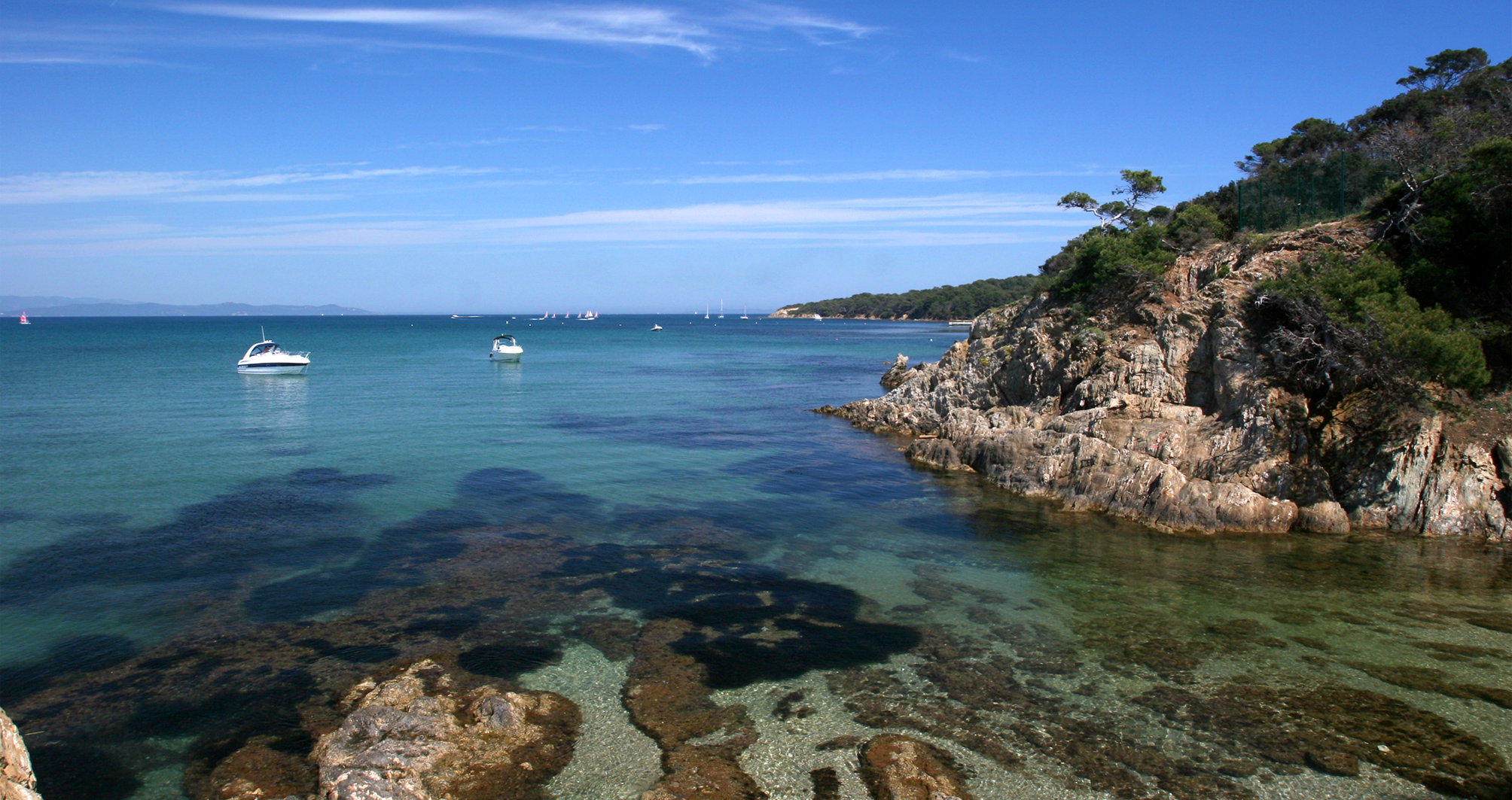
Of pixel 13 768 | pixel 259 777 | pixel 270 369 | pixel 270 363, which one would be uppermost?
pixel 270 363

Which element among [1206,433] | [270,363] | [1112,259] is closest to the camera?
[1206,433]

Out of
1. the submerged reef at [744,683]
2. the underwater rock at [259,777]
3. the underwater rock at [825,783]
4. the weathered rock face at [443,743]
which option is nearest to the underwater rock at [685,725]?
the submerged reef at [744,683]

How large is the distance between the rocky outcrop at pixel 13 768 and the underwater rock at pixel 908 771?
7.58 m

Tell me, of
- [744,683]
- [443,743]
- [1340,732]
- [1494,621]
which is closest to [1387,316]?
[1494,621]

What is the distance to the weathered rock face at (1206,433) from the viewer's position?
19.4 metres

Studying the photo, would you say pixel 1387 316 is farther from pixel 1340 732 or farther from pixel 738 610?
pixel 738 610

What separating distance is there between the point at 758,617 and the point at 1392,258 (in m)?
21.5

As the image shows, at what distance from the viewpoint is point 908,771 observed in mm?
9508

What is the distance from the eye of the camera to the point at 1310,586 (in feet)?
52.7

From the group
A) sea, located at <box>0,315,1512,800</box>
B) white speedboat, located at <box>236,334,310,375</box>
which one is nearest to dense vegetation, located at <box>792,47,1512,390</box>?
sea, located at <box>0,315,1512,800</box>

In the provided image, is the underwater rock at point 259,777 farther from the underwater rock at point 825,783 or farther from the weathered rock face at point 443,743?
the underwater rock at point 825,783

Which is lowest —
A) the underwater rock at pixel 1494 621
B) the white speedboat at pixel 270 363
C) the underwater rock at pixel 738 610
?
the underwater rock at pixel 738 610

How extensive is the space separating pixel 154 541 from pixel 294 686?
10034mm

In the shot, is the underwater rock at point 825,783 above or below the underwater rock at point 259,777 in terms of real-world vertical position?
above
